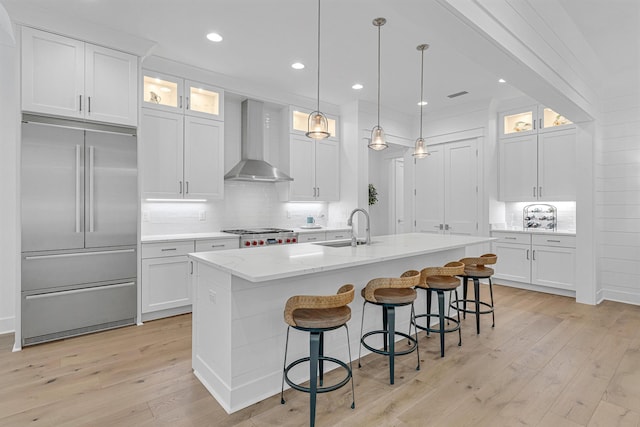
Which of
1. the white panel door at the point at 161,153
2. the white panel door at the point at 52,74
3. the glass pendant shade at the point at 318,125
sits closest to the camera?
the glass pendant shade at the point at 318,125

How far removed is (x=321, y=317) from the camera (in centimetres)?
200

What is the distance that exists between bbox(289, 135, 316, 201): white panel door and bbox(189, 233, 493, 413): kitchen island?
2671 millimetres

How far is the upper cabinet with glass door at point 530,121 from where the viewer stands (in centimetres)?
520

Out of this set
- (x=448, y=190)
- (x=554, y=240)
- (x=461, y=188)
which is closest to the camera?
(x=554, y=240)

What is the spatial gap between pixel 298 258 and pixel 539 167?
15.5 feet

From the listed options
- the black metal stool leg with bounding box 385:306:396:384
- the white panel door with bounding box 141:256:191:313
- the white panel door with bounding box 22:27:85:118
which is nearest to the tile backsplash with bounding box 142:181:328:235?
the white panel door with bounding box 141:256:191:313

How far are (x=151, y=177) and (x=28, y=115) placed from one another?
1227 mm

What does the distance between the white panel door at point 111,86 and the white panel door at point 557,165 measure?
5.69 metres

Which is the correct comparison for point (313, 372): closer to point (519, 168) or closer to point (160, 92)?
point (160, 92)

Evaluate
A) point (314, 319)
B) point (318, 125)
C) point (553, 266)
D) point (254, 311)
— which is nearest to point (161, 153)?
point (318, 125)

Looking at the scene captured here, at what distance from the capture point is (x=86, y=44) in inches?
131

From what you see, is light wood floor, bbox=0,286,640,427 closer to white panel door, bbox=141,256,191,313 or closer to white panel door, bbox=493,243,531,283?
white panel door, bbox=141,256,191,313

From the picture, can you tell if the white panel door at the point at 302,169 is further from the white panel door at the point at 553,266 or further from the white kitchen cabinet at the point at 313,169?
the white panel door at the point at 553,266

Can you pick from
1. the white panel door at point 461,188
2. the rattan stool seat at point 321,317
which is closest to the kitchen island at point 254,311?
the rattan stool seat at point 321,317
